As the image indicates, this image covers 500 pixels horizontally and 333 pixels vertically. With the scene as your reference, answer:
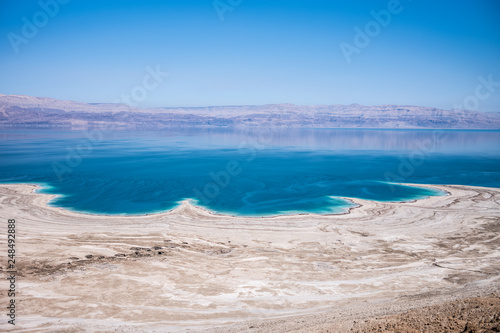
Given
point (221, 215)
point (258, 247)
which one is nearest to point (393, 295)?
point (258, 247)

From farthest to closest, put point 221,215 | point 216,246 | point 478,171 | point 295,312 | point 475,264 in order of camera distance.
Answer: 1. point 478,171
2. point 221,215
3. point 216,246
4. point 475,264
5. point 295,312

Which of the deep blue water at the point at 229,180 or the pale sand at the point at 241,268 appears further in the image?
the deep blue water at the point at 229,180

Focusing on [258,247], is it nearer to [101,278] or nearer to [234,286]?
[234,286]

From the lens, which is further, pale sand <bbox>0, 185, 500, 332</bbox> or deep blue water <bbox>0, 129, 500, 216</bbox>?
deep blue water <bbox>0, 129, 500, 216</bbox>

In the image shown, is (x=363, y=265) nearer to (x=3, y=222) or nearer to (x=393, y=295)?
(x=393, y=295)

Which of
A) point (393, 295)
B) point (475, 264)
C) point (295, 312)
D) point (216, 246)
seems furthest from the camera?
point (216, 246)

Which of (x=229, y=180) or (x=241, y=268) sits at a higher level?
(x=229, y=180)

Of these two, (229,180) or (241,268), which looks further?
(229,180)

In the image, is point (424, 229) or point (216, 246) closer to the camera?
point (216, 246)
